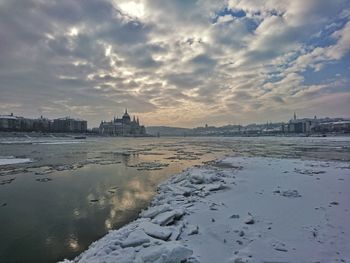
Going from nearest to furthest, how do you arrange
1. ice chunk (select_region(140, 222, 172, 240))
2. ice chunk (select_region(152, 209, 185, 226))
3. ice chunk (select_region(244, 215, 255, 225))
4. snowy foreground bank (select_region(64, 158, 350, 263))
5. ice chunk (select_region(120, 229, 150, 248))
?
snowy foreground bank (select_region(64, 158, 350, 263)) < ice chunk (select_region(120, 229, 150, 248)) < ice chunk (select_region(140, 222, 172, 240)) < ice chunk (select_region(244, 215, 255, 225)) < ice chunk (select_region(152, 209, 185, 226))

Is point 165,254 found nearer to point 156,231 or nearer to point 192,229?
point 156,231

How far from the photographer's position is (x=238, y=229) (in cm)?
779

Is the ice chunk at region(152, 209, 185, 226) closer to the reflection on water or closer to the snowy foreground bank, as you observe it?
the snowy foreground bank

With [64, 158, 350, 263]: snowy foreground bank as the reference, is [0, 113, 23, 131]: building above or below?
above

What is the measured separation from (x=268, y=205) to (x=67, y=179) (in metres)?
14.2

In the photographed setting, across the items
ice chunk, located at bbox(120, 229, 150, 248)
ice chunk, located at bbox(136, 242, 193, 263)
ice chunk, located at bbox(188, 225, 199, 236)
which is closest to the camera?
ice chunk, located at bbox(136, 242, 193, 263)

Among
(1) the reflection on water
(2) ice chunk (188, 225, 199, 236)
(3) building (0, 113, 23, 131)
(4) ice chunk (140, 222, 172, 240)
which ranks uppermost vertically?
(3) building (0, 113, 23, 131)

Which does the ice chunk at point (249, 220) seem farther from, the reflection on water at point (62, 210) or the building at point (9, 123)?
the building at point (9, 123)

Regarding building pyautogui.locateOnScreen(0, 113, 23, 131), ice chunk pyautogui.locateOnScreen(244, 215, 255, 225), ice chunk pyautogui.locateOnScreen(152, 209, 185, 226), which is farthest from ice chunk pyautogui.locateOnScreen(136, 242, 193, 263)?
building pyautogui.locateOnScreen(0, 113, 23, 131)

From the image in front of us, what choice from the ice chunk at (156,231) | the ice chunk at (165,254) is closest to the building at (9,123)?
the ice chunk at (156,231)

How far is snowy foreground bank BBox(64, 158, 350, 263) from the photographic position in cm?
618

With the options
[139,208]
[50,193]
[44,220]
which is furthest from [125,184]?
[44,220]

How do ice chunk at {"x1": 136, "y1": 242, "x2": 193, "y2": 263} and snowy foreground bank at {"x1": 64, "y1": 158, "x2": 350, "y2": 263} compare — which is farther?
snowy foreground bank at {"x1": 64, "y1": 158, "x2": 350, "y2": 263}

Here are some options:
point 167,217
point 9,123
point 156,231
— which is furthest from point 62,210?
point 9,123
